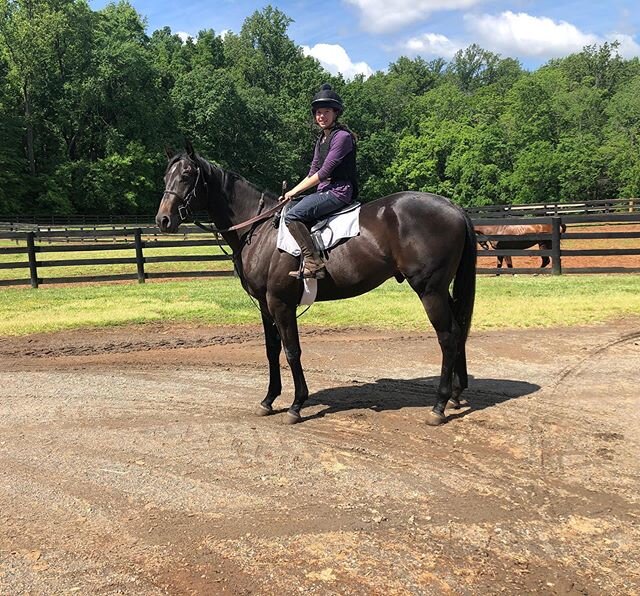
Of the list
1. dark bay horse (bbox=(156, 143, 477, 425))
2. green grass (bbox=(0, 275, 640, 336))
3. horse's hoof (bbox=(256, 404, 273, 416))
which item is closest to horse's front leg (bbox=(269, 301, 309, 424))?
dark bay horse (bbox=(156, 143, 477, 425))

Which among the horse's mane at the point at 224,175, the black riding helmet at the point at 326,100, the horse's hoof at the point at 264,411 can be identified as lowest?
the horse's hoof at the point at 264,411

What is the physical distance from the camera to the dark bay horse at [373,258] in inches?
211

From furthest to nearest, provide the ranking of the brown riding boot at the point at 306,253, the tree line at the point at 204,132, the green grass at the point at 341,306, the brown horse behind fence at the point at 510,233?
the tree line at the point at 204,132
the brown horse behind fence at the point at 510,233
the green grass at the point at 341,306
the brown riding boot at the point at 306,253

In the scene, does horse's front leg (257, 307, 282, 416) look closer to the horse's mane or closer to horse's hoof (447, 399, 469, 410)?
the horse's mane

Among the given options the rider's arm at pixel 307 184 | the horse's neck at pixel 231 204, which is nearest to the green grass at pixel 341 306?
the horse's neck at pixel 231 204

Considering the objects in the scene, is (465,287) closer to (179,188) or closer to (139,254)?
(179,188)

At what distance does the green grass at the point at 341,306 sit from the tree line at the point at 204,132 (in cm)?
3893

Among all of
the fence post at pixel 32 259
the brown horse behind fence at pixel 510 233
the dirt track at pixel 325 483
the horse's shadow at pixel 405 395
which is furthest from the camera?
the brown horse behind fence at pixel 510 233

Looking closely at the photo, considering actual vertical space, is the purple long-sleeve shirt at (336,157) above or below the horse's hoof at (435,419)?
above

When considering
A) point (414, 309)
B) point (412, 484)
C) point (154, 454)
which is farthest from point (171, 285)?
point (412, 484)

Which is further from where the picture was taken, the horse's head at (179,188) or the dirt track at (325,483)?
the horse's head at (179,188)

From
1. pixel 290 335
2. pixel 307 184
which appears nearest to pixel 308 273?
pixel 290 335

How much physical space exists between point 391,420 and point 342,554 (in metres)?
2.29

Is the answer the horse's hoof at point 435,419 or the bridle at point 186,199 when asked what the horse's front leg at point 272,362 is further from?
the horse's hoof at point 435,419
